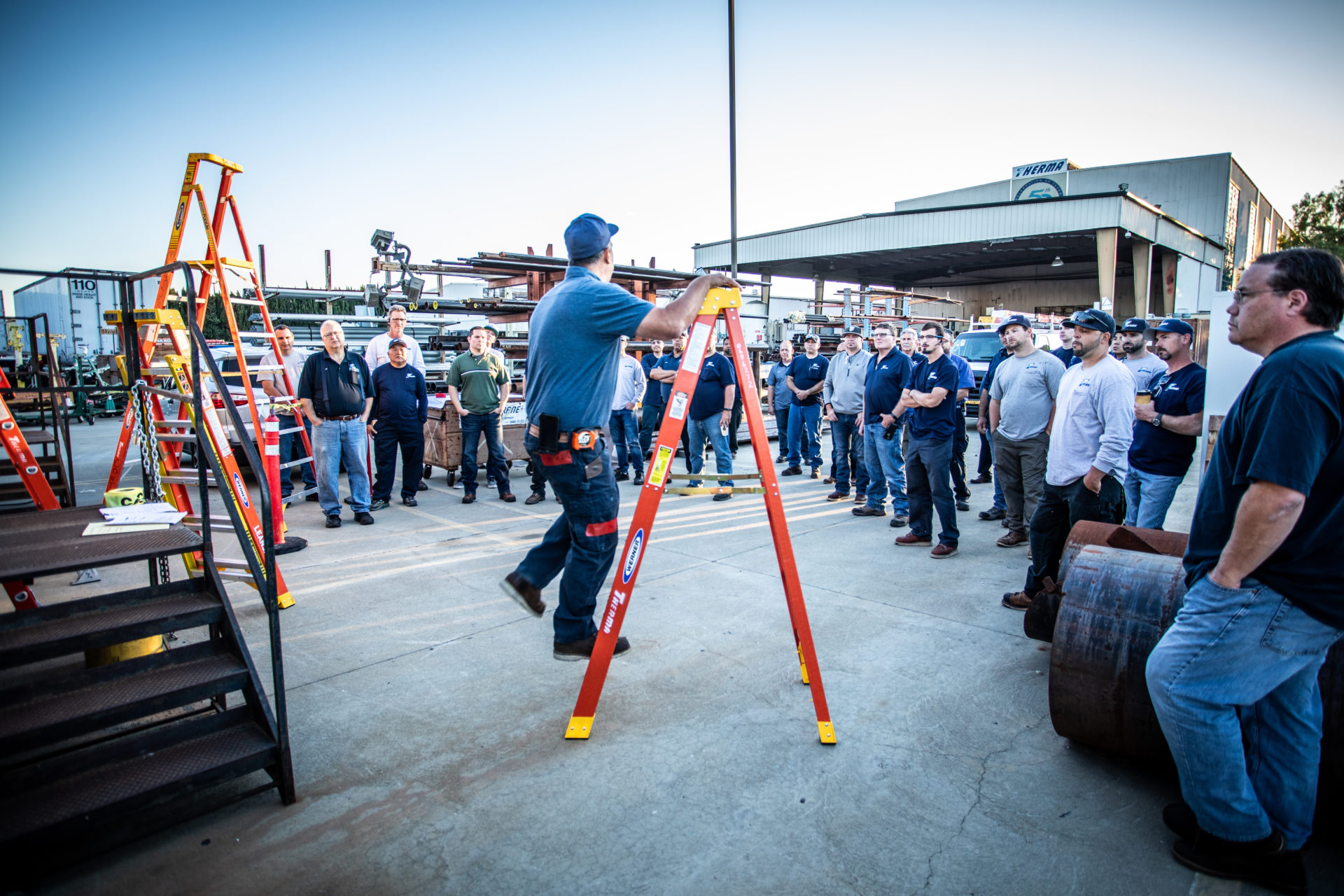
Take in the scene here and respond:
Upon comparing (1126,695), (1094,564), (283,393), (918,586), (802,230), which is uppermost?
(802,230)

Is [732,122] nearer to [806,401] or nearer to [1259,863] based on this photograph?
[806,401]

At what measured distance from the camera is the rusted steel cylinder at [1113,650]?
8.38 ft

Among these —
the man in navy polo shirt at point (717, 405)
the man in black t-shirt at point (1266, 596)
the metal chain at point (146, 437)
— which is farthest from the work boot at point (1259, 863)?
the man in navy polo shirt at point (717, 405)

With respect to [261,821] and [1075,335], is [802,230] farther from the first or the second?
[261,821]

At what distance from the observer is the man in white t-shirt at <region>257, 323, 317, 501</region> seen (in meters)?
6.30

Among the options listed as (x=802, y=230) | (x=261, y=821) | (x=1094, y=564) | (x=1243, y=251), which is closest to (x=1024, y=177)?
(x=802, y=230)

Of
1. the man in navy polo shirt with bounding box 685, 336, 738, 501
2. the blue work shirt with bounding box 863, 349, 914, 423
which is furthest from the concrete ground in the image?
the man in navy polo shirt with bounding box 685, 336, 738, 501

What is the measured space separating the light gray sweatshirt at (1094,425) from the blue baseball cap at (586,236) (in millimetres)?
3081

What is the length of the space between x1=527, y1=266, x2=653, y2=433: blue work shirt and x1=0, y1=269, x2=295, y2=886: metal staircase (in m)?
1.15

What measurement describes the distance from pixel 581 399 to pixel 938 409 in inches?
156

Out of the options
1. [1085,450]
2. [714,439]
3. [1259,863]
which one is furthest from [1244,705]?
[714,439]

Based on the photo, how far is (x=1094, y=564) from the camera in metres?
2.81

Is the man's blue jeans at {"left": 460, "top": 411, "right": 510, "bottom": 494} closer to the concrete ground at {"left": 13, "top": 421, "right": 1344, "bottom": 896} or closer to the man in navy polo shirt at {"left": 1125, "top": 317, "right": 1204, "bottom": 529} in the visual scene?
the concrete ground at {"left": 13, "top": 421, "right": 1344, "bottom": 896}

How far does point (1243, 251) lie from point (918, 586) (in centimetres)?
5113
